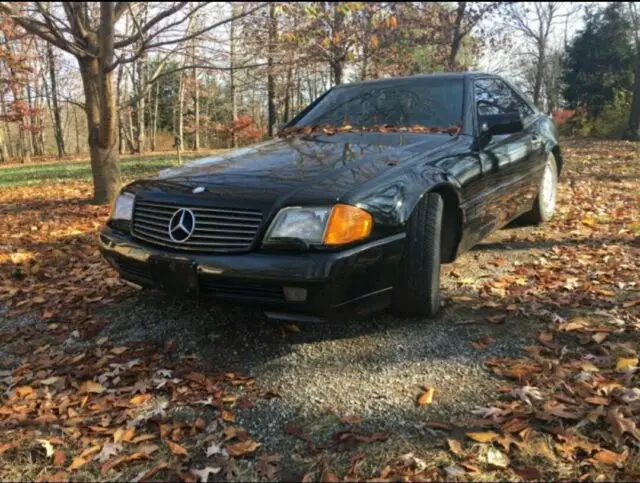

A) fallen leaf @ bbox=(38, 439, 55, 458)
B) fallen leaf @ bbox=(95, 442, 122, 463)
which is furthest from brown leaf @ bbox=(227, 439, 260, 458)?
fallen leaf @ bbox=(38, 439, 55, 458)

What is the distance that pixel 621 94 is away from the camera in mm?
19000

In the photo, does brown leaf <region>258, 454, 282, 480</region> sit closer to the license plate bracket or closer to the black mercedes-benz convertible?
the black mercedes-benz convertible

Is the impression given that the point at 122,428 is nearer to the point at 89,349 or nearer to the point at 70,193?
the point at 89,349

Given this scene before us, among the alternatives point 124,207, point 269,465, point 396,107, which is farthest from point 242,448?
point 396,107

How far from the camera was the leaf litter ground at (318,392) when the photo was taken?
2.03m

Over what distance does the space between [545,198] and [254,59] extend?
13.1 ft

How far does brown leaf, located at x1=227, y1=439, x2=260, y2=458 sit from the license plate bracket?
0.82 m

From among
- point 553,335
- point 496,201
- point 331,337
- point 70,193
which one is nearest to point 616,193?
point 496,201

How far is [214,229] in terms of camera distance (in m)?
2.69

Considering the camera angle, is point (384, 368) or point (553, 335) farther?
point (553, 335)

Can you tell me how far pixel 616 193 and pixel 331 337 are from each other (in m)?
5.91

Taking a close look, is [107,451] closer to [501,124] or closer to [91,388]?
[91,388]

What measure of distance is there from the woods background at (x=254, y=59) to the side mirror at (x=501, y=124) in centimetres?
93

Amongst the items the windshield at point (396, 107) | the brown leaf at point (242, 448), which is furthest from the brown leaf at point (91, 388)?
the windshield at point (396, 107)
